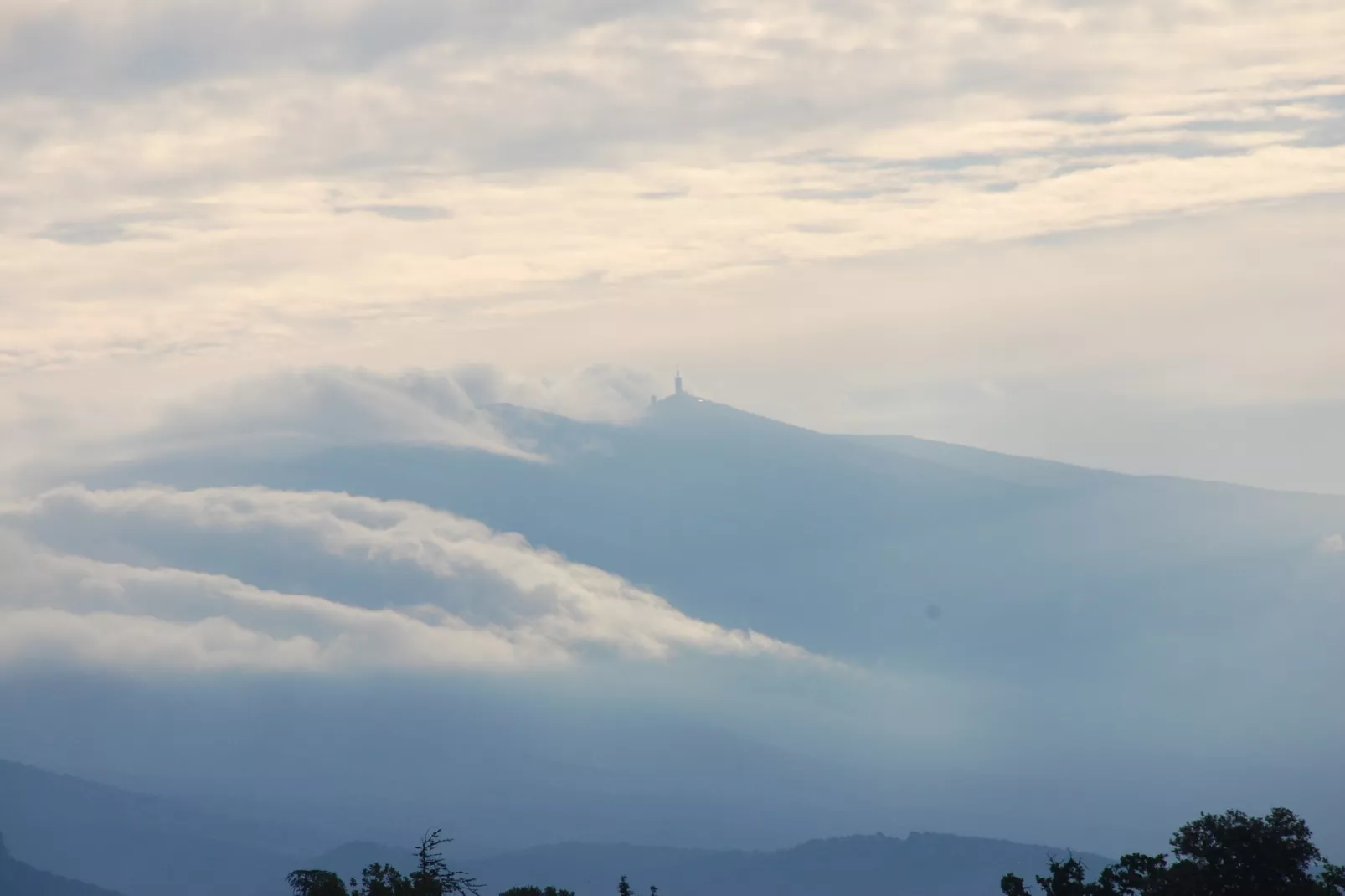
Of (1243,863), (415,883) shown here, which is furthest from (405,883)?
(1243,863)

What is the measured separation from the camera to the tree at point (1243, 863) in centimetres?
10806

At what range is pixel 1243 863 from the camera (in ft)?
360

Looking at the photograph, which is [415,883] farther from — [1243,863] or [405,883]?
[1243,863]

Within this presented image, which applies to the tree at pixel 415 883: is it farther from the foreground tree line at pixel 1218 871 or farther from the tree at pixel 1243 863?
the tree at pixel 1243 863

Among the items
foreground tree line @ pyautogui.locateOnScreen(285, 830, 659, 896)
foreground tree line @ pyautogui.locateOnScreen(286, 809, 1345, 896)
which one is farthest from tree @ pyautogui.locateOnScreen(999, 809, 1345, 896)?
foreground tree line @ pyautogui.locateOnScreen(285, 830, 659, 896)

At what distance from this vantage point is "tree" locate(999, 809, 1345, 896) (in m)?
108

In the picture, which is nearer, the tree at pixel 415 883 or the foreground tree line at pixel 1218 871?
the tree at pixel 415 883

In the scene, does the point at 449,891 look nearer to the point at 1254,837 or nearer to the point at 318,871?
the point at 318,871

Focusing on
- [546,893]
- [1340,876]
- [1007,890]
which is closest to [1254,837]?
[1340,876]

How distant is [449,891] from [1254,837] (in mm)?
55438

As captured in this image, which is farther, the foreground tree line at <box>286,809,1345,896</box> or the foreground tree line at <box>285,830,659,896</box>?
the foreground tree line at <box>286,809,1345,896</box>

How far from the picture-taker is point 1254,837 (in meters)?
110

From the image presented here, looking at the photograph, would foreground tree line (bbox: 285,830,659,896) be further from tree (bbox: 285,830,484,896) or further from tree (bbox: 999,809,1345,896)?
tree (bbox: 999,809,1345,896)

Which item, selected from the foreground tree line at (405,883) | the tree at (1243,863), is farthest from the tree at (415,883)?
the tree at (1243,863)
